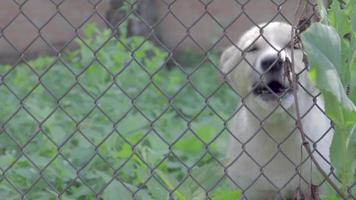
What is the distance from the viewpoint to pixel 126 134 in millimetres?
5445

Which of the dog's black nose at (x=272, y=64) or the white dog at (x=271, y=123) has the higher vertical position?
the dog's black nose at (x=272, y=64)

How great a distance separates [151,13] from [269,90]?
16.7ft

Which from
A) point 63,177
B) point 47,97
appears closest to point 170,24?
point 47,97

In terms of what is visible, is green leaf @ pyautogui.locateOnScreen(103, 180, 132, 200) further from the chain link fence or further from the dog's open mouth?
the dog's open mouth

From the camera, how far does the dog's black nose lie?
14.5 ft

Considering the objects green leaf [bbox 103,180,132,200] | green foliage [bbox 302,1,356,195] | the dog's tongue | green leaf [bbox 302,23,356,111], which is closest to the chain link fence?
green leaf [bbox 103,180,132,200]

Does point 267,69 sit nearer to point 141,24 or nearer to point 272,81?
point 272,81

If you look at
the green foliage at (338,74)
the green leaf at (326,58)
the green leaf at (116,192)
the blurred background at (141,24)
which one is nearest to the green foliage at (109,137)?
the green leaf at (116,192)

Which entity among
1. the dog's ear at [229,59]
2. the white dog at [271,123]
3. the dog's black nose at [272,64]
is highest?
the dog's ear at [229,59]

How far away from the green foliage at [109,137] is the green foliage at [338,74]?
571 mm

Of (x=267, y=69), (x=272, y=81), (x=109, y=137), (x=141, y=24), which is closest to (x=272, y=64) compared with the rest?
(x=267, y=69)

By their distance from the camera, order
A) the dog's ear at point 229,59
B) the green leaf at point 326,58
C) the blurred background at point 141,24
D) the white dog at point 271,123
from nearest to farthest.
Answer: the green leaf at point 326,58, the white dog at point 271,123, the dog's ear at point 229,59, the blurred background at point 141,24

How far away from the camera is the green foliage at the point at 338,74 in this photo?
3242 millimetres

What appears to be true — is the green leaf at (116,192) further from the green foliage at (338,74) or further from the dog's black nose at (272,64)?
the green foliage at (338,74)
